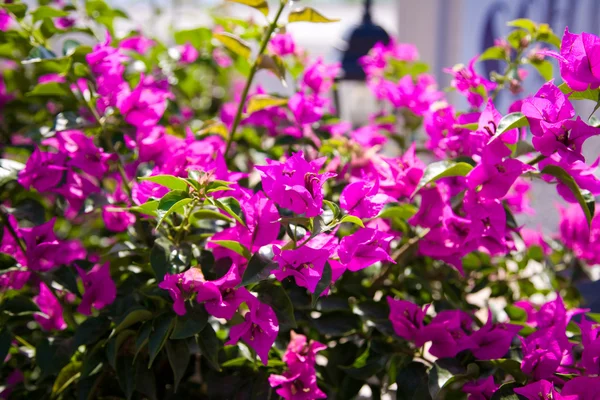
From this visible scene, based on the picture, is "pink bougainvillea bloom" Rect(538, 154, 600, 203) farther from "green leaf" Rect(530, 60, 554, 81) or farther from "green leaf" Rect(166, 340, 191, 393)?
"green leaf" Rect(166, 340, 191, 393)

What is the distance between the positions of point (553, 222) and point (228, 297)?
1.41 m

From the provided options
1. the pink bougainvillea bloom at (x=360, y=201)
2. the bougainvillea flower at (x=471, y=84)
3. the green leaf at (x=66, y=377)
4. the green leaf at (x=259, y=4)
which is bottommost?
the green leaf at (x=66, y=377)

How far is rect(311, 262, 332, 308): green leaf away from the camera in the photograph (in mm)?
487

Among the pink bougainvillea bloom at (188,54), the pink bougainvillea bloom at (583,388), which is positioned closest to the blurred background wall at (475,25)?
the pink bougainvillea bloom at (188,54)

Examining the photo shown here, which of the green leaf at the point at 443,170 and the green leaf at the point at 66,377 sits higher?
the green leaf at the point at 443,170

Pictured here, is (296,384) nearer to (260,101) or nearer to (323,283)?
(323,283)

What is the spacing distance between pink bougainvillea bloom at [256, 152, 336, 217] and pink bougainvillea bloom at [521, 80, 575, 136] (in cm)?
16

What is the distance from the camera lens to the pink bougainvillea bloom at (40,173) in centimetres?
64

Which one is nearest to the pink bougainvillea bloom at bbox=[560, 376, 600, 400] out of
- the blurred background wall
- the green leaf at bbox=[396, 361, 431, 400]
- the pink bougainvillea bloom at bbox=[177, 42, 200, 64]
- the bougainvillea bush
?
the bougainvillea bush

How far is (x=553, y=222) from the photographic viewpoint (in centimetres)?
172

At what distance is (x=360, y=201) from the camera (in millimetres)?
514

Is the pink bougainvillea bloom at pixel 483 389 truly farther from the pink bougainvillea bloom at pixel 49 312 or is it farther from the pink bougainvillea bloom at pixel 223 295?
the pink bougainvillea bloom at pixel 49 312

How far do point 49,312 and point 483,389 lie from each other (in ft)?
1.52

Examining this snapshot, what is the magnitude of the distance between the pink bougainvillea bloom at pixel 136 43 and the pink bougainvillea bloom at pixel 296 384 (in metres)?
0.51
